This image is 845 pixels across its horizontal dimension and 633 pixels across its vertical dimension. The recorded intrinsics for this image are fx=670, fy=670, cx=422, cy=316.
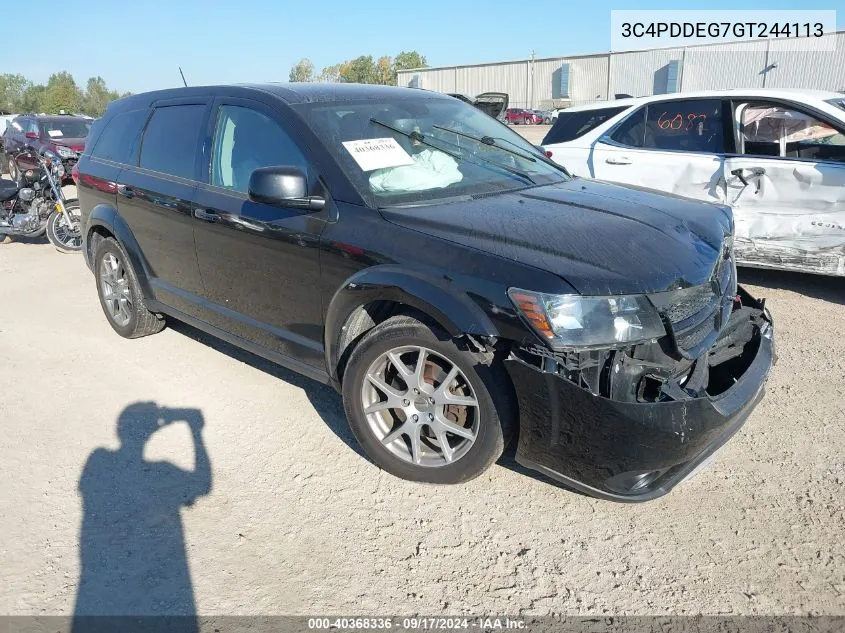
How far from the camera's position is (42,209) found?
9.38 m

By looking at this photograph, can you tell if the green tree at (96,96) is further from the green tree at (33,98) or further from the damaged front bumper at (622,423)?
the damaged front bumper at (622,423)

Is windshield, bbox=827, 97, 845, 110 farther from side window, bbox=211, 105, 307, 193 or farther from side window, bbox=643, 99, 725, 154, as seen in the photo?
side window, bbox=211, 105, 307, 193

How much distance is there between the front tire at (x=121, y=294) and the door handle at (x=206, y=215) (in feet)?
3.87

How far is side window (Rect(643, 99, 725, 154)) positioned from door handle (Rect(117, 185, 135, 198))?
457 centimetres

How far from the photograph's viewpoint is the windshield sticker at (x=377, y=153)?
3400 millimetres

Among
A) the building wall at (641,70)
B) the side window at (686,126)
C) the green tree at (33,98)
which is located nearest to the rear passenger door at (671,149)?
the side window at (686,126)

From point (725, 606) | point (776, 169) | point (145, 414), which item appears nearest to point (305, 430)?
point (145, 414)

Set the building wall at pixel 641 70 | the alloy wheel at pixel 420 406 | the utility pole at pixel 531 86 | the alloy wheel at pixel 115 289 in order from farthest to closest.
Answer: the utility pole at pixel 531 86
the building wall at pixel 641 70
the alloy wheel at pixel 115 289
the alloy wheel at pixel 420 406

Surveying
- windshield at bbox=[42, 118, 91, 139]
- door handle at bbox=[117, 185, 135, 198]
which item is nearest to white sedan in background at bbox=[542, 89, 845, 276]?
door handle at bbox=[117, 185, 135, 198]

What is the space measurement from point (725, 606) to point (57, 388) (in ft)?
13.7

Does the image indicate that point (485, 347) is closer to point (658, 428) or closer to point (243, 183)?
point (658, 428)

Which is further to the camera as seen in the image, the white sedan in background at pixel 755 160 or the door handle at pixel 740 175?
the door handle at pixel 740 175

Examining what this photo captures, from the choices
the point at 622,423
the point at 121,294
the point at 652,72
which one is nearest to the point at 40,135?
the point at 121,294

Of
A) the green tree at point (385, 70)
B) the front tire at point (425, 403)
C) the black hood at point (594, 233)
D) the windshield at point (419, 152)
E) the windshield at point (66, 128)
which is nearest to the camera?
the black hood at point (594, 233)
